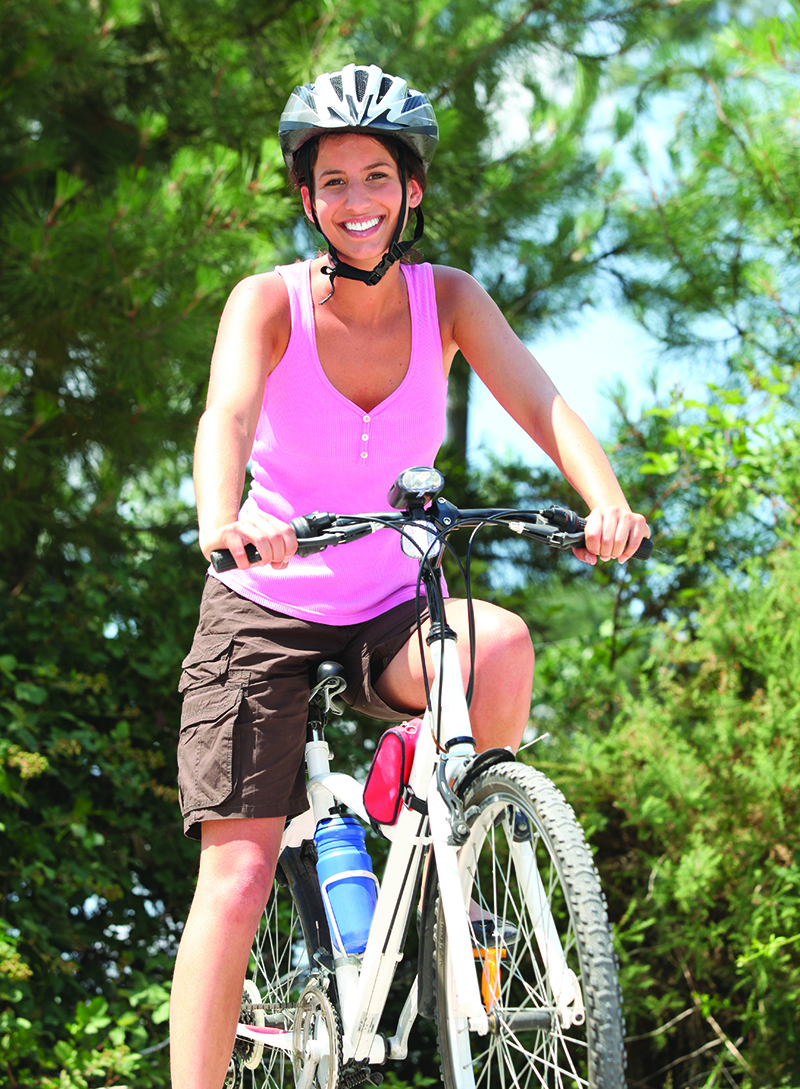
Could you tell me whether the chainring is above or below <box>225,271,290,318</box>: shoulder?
below

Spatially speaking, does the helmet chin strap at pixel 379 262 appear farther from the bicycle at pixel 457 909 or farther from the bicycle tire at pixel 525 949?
the bicycle tire at pixel 525 949

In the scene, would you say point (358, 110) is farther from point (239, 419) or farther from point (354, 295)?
point (239, 419)

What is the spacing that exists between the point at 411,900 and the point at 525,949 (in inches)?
13.0

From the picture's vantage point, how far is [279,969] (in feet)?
8.18

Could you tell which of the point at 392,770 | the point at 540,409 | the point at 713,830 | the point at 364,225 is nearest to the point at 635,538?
the point at 540,409

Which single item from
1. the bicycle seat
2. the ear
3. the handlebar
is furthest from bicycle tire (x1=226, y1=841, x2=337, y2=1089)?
the ear

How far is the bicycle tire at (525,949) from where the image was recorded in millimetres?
1354

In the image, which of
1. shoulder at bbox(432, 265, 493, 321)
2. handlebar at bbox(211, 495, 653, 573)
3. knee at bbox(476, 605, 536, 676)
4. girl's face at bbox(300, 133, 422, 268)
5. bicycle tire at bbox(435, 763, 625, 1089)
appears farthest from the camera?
shoulder at bbox(432, 265, 493, 321)

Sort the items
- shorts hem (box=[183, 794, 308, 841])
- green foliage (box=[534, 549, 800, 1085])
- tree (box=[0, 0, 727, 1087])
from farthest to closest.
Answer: tree (box=[0, 0, 727, 1087]), green foliage (box=[534, 549, 800, 1085]), shorts hem (box=[183, 794, 308, 841])

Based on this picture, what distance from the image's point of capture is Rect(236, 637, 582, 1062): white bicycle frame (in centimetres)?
155

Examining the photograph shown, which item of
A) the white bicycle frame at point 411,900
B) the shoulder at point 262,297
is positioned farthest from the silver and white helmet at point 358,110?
the white bicycle frame at point 411,900

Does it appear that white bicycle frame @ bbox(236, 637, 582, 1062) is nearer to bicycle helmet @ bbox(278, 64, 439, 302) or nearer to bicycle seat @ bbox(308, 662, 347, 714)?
bicycle seat @ bbox(308, 662, 347, 714)

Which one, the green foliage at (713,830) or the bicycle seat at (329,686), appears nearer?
the bicycle seat at (329,686)

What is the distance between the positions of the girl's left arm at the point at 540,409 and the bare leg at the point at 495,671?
7.5 inches
